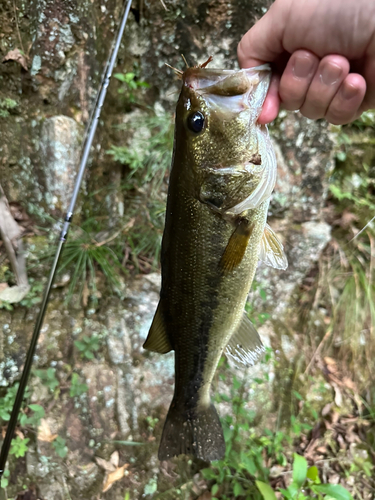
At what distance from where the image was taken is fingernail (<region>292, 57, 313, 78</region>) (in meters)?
1.19

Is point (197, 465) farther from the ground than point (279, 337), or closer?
closer

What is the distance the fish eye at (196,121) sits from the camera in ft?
3.74

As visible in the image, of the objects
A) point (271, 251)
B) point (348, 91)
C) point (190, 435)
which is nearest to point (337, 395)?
point (190, 435)

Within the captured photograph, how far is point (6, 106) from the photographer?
7.22 ft

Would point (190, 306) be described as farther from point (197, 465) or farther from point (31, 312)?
point (197, 465)

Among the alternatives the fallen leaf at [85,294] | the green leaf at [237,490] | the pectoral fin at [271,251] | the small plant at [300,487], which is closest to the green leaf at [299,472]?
the small plant at [300,487]

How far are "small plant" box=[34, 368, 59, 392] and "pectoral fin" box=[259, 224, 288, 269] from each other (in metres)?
1.92

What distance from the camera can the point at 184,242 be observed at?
1.29 m

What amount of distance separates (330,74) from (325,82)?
0.10 ft

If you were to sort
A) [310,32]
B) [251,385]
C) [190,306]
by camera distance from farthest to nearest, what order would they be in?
[251,385]
[190,306]
[310,32]

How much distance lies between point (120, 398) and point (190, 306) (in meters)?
1.66

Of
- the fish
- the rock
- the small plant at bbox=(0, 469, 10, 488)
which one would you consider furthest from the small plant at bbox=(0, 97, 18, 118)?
the small plant at bbox=(0, 469, 10, 488)

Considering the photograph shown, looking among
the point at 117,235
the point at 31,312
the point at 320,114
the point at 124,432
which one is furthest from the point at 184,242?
the point at 124,432

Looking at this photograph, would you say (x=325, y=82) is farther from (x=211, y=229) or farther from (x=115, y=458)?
(x=115, y=458)
